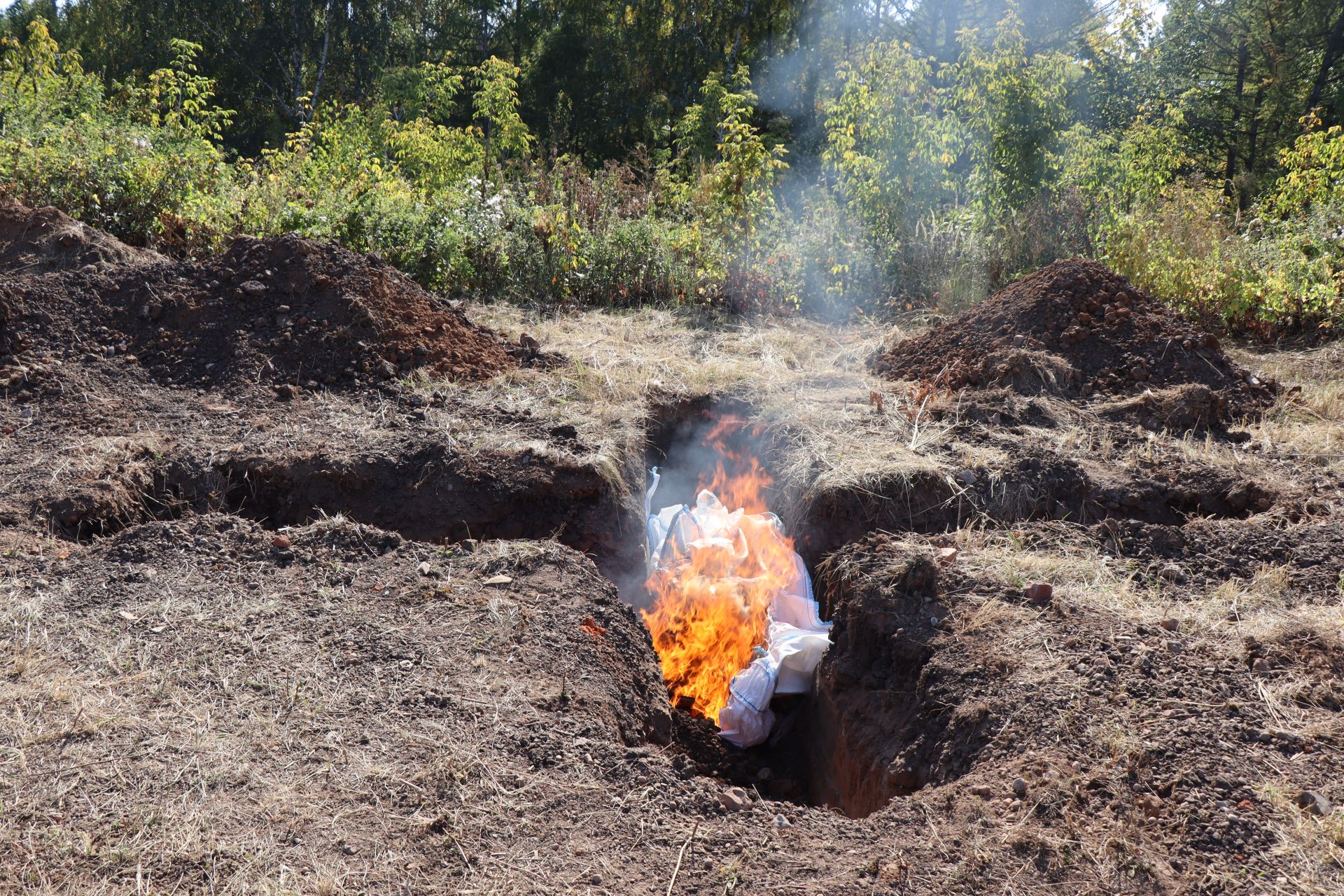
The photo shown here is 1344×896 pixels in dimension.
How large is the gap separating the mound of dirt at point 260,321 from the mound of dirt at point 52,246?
0.43m

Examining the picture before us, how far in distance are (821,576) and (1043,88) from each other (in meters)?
5.37

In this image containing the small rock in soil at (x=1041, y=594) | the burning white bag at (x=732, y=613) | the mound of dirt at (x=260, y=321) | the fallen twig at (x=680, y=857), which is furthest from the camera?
the mound of dirt at (x=260, y=321)

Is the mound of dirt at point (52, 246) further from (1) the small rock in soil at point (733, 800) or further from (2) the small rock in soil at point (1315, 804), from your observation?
(2) the small rock in soil at point (1315, 804)

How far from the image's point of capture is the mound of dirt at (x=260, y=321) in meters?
4.94

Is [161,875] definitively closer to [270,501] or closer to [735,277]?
[270,501]

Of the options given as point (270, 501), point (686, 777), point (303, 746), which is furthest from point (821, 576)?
point (270, 501)

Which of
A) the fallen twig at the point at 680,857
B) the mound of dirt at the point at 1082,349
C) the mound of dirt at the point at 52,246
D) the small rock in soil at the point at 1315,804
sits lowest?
the fallen twig at the point at 680,857

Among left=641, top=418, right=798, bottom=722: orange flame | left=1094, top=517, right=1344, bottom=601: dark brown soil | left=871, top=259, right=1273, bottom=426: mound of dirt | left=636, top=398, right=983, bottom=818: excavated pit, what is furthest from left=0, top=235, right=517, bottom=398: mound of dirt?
left=1094, top=517, right=1344, bottom=601: dark brown soil

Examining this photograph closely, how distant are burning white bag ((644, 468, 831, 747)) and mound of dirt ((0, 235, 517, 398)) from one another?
1.78 metres

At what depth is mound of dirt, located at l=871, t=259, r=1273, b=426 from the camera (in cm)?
503

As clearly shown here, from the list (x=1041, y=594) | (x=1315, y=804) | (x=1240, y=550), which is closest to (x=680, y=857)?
(x=1315, y=804)

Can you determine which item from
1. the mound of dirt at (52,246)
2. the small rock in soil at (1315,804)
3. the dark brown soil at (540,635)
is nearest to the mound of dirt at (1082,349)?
the dark brown soil at (540,635)

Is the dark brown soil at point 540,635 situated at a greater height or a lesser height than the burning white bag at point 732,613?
greater

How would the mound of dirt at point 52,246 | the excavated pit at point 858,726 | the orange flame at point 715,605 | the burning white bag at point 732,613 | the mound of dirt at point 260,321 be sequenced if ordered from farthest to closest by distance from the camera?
the mound of dirt at point 52,246 < the mound of dirt at point 260,321 < the orange flame at point 715,605 < the burning white bag at point 732,613 < the excavated pit at point 858,726
